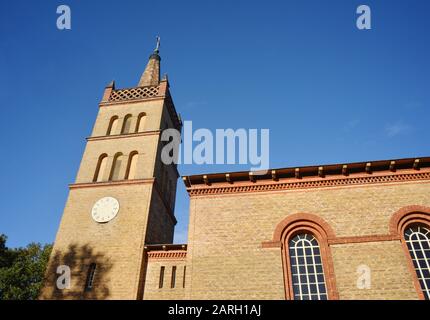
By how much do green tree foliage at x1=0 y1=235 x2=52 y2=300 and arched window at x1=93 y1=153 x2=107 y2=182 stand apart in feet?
46.3

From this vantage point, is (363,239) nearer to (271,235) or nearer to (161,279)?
(271,235)

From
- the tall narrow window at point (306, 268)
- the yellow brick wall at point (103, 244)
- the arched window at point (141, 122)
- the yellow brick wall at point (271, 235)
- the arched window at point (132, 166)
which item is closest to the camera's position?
the yellow brick wall at point (271, 235)

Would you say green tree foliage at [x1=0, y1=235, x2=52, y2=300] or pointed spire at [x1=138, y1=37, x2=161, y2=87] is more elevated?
pointed spire at [x1=138, y1=37, x2=161, y2=87]

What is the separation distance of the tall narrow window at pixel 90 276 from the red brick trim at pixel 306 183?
6662 mm

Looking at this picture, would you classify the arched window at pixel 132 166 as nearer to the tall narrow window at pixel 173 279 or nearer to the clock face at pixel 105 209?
the clock face at pixel 105 209

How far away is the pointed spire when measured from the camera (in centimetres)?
2762

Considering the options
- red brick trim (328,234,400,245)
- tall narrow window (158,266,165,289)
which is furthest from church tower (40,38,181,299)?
red brick trim (328,234,400,245)

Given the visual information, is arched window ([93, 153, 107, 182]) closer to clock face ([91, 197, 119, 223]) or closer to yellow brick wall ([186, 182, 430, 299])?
clock face ([91, 197, 119, 223])

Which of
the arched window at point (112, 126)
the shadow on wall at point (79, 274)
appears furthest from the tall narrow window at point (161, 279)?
the arched window at point (112, 126)

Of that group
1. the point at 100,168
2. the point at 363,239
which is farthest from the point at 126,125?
the point at 363,239

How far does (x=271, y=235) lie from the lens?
13828 mm

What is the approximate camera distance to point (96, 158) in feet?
72.7

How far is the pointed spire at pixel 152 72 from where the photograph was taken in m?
27.6
